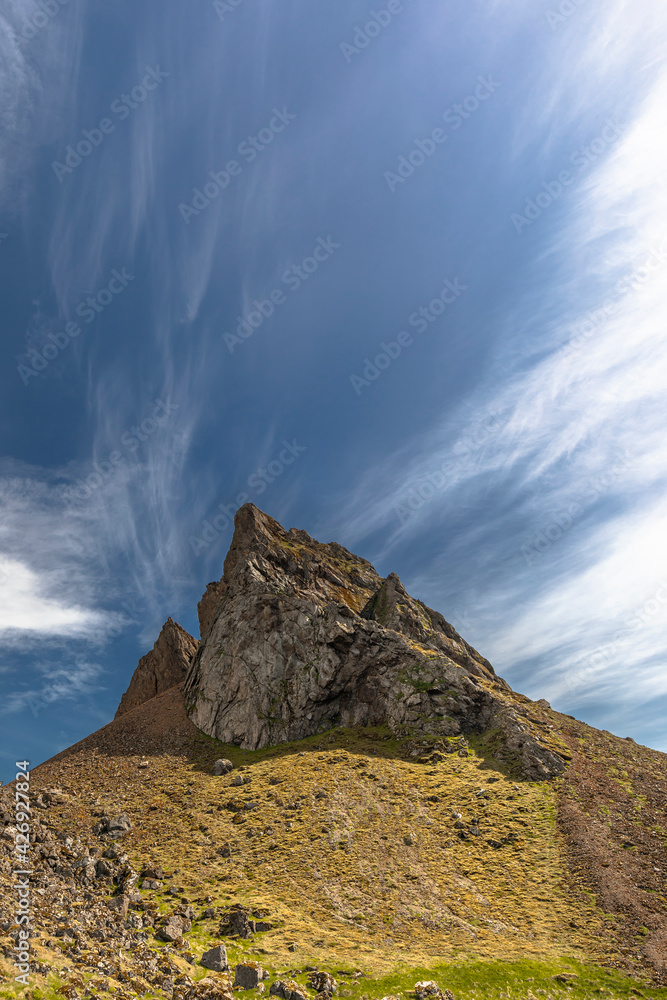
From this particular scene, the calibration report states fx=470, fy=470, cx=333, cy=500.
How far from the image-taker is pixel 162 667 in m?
111

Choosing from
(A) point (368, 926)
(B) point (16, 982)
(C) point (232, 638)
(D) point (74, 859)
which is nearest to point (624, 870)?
(A) point (368, 926)

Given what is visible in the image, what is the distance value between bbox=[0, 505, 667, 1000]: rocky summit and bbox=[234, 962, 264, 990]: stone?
11 centimetres

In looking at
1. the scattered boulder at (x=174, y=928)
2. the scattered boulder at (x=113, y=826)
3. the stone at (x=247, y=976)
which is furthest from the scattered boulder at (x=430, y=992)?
the scattered boulder at (x=113, y=826)

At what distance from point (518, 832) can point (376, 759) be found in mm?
20637

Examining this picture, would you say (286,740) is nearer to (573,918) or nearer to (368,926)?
(368,926)

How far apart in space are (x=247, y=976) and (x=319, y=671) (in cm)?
5366

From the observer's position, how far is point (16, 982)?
65.4 ft

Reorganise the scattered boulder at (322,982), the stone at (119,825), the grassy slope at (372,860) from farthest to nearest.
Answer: the stone at (119,825) → the grassy slope at (372,860) → the scattered boulder at (322,982)

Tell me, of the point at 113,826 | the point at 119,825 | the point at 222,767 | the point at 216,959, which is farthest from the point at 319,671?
the point at 216,959

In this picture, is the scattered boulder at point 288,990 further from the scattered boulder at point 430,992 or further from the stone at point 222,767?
the stone at point 222,767

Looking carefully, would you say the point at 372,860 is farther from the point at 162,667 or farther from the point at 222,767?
the point at 162,667

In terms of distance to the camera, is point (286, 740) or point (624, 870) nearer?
point (624, 870)

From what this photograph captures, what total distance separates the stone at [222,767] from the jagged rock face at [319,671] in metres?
7.41

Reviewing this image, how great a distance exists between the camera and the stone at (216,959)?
99.1 ft
